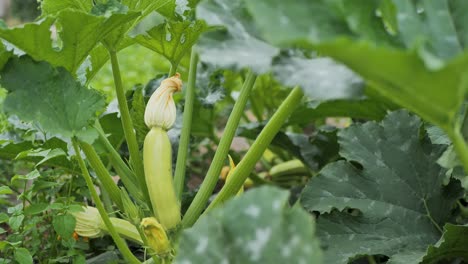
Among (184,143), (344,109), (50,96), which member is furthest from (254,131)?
(50,96)

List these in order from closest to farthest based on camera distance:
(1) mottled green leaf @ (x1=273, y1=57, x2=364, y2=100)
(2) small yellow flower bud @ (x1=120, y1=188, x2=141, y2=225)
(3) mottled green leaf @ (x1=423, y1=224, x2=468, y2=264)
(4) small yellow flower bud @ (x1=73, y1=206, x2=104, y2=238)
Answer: (1) mottled green leaf @ (x1=273, y1=57, x2=364, y2=100) → (3) mottled green leaf @ (x1=423, y1=224, x2=468, y2=264) → (2) small yellow flower bud @ (x1=120, y1=188, x2=141, y2=225) → (4) small yellow flower bud @ (x1=73, y1=206, x2=104, y2=238)

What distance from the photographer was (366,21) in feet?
3.31

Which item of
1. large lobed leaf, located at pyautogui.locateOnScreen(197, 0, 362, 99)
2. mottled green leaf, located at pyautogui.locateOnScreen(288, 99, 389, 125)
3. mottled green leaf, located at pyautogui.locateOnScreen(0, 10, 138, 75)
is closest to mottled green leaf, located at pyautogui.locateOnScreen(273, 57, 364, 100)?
large lobed leaf, located at pyautogui.locateOnScreen(197, 0, 362, 99)

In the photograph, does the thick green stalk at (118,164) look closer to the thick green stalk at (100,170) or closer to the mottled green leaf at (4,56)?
the thick green stalk at (100,170)

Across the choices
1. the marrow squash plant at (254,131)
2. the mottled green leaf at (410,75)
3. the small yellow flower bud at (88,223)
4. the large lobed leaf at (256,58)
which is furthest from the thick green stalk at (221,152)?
the mottled green leaf at (410,75)

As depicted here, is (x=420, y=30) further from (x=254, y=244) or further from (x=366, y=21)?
(x=254, y=244)

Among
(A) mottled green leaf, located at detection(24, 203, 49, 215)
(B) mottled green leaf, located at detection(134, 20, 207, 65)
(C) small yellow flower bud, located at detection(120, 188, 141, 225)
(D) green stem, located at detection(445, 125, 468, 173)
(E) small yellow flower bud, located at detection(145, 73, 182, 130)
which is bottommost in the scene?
(A) mottled green leaf, located at detection(24, 203, 49, 215)

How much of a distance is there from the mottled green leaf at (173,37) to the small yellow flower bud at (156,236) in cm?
44

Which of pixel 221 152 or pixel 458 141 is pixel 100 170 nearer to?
pixel 221 152

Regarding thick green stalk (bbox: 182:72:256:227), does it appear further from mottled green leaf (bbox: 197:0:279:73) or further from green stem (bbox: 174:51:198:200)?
mottled green leaf (bbox: 197:0:279:73)

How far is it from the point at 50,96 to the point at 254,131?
35.0 inches

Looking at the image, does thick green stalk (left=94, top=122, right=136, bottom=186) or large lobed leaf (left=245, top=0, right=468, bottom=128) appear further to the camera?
thick green stalk (left=94, top=122, right=136, bottom=186)

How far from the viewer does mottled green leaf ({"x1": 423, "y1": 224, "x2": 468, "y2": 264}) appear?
1364mm

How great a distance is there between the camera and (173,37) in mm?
1604
